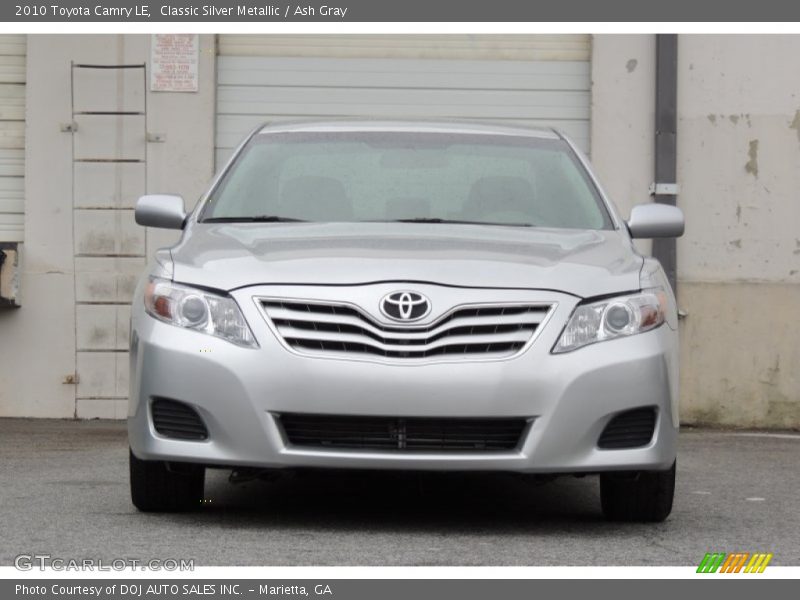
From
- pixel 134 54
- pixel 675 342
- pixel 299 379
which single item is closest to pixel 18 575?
pixel 299 379

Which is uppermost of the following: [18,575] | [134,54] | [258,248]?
Answer: [134,54]

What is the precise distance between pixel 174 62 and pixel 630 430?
7.54 meters

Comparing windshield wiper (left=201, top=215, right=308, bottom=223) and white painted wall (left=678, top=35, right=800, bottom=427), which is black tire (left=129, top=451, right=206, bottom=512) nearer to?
windshield wiper (left=201, top=215, right=308, bottom=223)

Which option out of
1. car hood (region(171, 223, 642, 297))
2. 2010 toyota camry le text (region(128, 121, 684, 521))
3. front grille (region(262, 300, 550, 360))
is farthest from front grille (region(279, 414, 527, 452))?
car hood (region(171, 223, 642, 297))

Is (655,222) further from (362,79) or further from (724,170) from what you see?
(362,79)

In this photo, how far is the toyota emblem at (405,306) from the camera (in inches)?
234

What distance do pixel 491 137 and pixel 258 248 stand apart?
1763 mm

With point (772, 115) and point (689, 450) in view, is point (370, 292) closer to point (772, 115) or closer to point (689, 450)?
point (689, 450)

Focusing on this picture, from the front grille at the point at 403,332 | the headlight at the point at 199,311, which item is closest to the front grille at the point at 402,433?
the front grille at the point at 403,332

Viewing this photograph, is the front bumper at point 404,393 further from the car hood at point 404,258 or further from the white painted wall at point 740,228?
the white painted wall at point 740,228

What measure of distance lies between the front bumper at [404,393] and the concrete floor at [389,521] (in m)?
0.28

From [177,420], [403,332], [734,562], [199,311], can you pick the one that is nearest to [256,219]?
[199,311]

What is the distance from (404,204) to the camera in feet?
23.7

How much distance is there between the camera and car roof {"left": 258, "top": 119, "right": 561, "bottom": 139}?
307 inches
